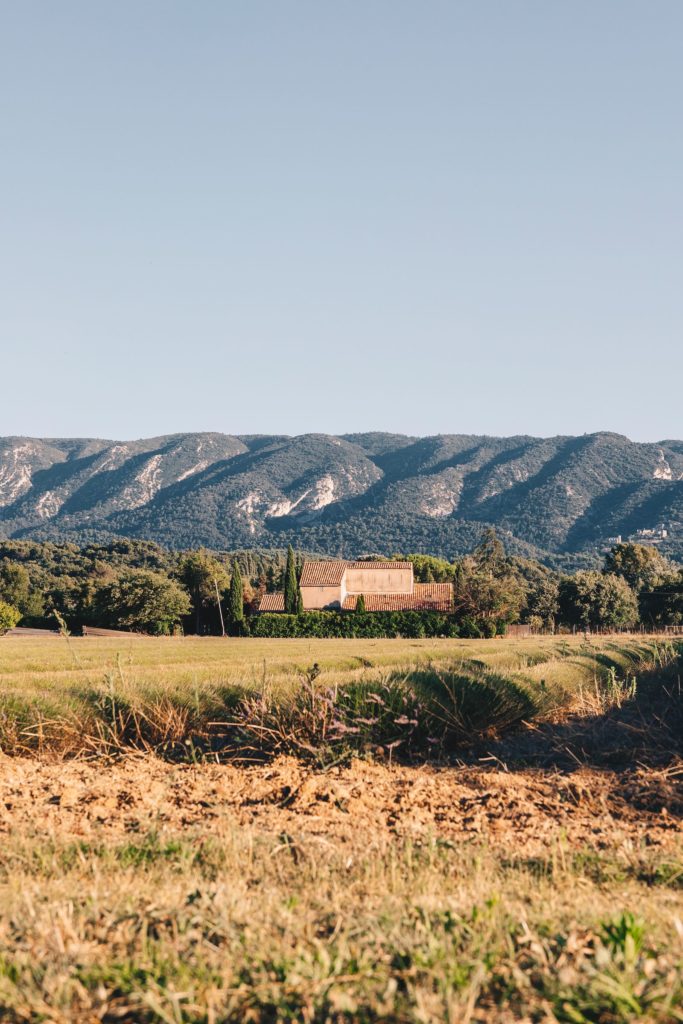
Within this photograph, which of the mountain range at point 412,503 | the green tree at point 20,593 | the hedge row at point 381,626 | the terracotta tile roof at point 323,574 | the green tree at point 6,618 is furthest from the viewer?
the mountain range at point 412,503

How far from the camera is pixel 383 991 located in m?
3.00

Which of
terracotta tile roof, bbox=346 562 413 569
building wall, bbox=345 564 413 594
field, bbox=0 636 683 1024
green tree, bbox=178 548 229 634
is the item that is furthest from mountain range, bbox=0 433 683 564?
field, bbox=0 636 683 1024

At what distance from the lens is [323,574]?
234 feet

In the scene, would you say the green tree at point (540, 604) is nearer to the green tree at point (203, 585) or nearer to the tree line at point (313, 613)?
the tree line at point (313, 613)

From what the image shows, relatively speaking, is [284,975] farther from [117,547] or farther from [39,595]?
[117,547]

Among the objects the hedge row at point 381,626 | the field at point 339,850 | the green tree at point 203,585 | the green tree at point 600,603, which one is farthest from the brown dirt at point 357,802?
the green tree at point 600,603

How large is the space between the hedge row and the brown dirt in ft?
154

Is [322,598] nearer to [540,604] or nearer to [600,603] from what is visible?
[540,604]

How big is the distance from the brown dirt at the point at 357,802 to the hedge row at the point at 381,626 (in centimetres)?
4679

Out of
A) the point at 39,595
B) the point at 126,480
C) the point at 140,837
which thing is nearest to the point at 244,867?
the point at 140,837

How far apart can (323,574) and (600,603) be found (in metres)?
22.3

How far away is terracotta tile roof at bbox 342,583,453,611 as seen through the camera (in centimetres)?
6241

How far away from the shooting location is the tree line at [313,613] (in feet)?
185

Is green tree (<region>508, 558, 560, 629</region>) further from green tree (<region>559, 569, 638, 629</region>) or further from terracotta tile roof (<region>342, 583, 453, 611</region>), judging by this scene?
terracotta tile roof (<region>342, 583, 453, 611</region>)
